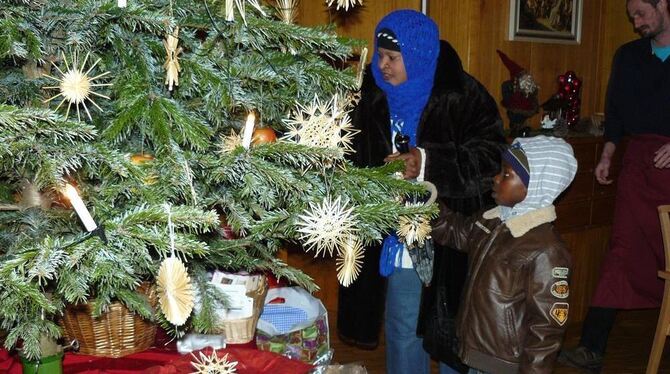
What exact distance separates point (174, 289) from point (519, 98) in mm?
3386

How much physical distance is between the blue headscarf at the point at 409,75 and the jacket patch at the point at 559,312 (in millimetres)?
507

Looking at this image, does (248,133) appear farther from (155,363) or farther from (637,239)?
(637,239)

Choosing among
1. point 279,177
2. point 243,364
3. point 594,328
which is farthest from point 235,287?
point 594,328

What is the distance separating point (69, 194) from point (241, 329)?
2.70ft

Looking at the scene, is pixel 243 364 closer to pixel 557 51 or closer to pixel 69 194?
pixel 69 194

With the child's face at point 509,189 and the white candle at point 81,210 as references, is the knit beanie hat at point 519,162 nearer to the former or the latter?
the child's face at point 509,189

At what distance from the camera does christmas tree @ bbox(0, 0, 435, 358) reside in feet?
2.86

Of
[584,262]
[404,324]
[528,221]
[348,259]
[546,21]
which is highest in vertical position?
[546,21]

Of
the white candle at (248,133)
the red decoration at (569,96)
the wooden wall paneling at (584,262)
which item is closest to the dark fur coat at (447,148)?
the white candle at (248,133)

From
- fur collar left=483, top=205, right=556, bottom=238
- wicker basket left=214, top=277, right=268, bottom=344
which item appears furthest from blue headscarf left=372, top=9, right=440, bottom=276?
wicker basket left=214, top=277, right=268, bottom=344

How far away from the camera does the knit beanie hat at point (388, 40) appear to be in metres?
2.21

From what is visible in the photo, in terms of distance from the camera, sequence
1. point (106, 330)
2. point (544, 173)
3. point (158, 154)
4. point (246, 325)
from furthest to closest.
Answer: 1. point (544, 173)
2. point (246, 325)
3. point (106, 330)
4. point (158, 154)

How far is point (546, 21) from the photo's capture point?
447 cm

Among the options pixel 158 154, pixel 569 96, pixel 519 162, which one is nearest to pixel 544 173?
pixel 519 162
